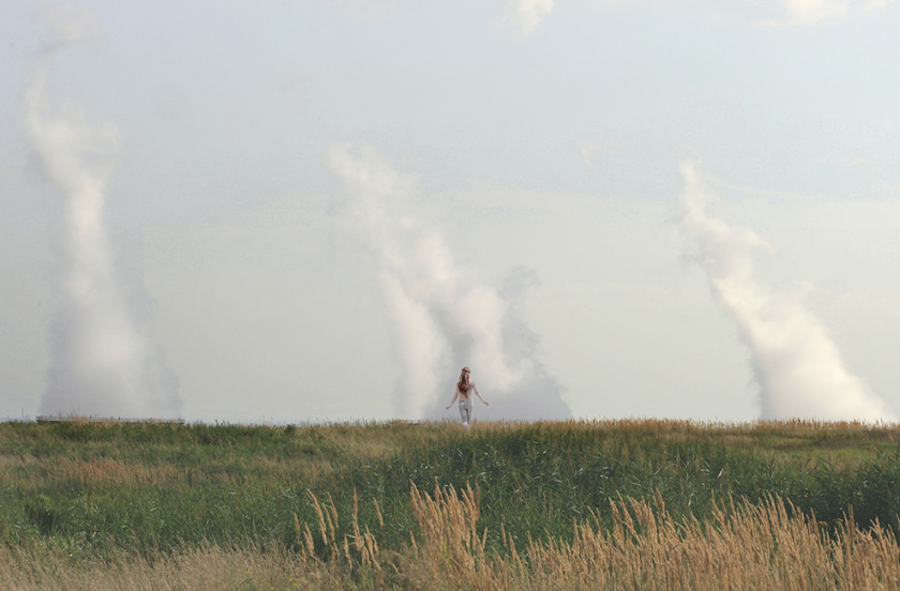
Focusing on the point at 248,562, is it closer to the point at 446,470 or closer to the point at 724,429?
the point at 446,470

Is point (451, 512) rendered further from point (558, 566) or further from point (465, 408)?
point (465, 408)

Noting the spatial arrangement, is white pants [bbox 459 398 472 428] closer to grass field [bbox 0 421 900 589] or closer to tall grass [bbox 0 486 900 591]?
grass field [bbox 0 421 900 589]

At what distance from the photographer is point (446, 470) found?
1424 cm

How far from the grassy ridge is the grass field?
0.18ft

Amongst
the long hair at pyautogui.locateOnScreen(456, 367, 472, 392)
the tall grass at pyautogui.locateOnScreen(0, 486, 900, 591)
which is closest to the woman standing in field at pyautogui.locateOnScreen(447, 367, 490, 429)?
the long hair at pyautogui.locateOnScreen(456, 367, 472, 392)

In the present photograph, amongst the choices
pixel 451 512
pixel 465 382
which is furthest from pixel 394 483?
pixel 465 382

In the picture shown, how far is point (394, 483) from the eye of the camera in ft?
44.1

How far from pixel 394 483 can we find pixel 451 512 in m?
7.53

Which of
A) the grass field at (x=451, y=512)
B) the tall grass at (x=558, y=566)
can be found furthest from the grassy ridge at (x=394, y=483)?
the tall grass at (x=558, y=566)

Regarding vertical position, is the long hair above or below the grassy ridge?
above

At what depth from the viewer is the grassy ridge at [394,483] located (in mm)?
10281

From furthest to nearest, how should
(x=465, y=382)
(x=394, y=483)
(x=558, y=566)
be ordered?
(x=465, y=382)
(x=394, y=483)
(x=558, y=566)

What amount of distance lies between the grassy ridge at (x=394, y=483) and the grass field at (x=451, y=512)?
0.18 ft

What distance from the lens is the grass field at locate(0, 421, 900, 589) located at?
6602mm
